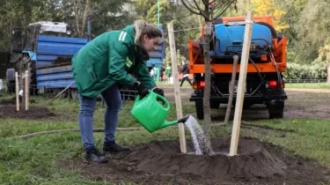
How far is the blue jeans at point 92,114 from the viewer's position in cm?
516

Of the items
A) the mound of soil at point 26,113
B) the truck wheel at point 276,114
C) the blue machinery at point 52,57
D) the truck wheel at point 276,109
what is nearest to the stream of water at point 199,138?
the truck wheel at point 276,109

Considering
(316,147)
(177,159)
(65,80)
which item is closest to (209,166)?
(177,159)

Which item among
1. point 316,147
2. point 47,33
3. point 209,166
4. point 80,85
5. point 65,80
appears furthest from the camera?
point 47,33

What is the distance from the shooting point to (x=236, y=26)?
9.08 meters

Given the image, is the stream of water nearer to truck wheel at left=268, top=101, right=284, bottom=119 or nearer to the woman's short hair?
the woman's short hair

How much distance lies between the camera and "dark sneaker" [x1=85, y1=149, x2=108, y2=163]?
199 inches

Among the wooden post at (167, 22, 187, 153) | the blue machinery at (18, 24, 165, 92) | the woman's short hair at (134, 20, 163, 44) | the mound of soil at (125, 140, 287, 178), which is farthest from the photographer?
the blue machinery at (18, 24, 165, 92)

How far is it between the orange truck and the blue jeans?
375 cm

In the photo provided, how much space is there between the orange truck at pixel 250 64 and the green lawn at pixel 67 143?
25.1 inches

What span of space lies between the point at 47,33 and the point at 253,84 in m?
11.9

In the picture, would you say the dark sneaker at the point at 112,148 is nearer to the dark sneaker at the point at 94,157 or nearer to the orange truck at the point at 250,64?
the dark sneaker at the point at 94,157

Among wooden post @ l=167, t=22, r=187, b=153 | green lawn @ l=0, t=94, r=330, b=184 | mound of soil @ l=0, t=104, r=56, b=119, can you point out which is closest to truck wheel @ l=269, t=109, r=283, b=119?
green lawn @ l=0, t=94, r=330, b=184

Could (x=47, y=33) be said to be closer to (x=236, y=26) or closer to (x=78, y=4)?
(x=78, y=4)

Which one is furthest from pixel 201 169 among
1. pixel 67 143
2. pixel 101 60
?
pixel 67 143
